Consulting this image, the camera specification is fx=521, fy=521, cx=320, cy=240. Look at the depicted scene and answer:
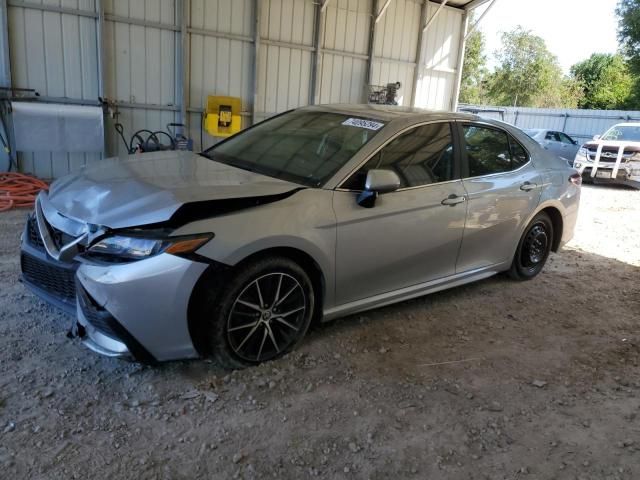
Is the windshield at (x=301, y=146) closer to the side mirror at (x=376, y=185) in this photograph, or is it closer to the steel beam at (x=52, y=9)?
the side mirror at (x=376, y=185)

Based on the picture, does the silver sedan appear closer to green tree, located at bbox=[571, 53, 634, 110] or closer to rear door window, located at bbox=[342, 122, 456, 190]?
rear door window, located at bbox=[342, 122, 456, 190]

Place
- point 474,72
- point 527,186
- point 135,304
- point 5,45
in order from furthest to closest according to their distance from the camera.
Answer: point 474,72
point 5,45
point 527,186
point 135,304

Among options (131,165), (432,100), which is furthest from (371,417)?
(432,100)

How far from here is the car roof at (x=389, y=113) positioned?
3795 mm

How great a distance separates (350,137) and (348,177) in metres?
0.44

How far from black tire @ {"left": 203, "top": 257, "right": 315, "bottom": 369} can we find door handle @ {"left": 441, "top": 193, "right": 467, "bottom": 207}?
50.0 inches

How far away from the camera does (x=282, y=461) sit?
2.37 metres

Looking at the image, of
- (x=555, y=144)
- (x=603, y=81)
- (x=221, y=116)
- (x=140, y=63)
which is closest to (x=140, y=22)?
(x=140, y=63)

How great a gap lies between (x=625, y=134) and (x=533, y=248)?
1092 cm

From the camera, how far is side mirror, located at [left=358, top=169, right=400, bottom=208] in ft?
10.5

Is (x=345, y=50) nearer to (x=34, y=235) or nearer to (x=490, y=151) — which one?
(x=490, y=151)

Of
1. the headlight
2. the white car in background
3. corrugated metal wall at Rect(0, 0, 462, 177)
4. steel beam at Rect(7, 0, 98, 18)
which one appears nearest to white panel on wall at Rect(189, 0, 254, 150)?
corrugated metal wall at Rect(0, 0, 462, 177)

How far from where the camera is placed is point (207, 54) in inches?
381

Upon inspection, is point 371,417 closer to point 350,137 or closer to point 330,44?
point 350,137
